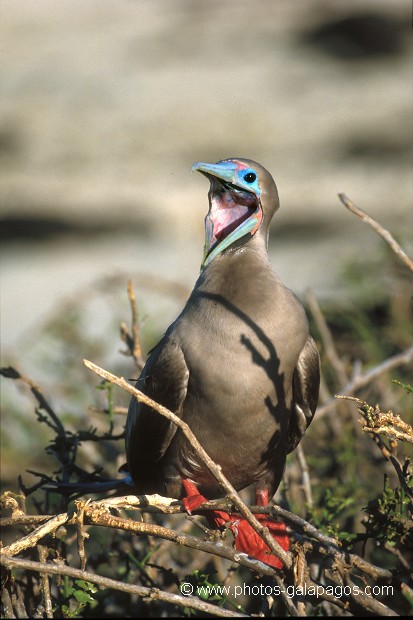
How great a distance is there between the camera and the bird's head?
13.7 feet

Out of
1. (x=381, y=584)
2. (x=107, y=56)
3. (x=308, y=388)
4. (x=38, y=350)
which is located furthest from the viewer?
(x=107, y=56)

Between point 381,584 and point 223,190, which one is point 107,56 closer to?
point 223,190

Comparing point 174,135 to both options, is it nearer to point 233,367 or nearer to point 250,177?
point 250,177

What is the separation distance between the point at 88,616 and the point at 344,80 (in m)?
5.82

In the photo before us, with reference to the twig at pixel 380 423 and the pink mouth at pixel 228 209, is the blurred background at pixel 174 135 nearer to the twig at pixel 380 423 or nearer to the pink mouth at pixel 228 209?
the pink mouth at pixel 228 209

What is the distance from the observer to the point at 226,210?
439 centimetres

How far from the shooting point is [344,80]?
8484 millimetres

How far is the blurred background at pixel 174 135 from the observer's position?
7938 mm

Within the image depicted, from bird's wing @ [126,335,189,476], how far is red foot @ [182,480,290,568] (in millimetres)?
219

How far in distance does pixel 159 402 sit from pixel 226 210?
0.93m

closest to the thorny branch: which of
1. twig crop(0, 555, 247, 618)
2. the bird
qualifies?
twig crop(0, 555, 247, 618)

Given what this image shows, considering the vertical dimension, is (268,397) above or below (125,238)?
Result: above

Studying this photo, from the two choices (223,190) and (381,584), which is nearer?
(381,584)

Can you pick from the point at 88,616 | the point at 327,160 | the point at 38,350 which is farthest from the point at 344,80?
the point at 88,616
